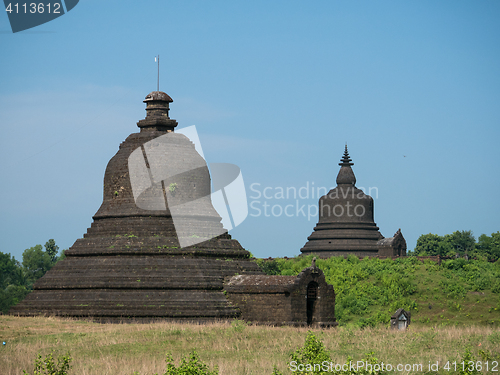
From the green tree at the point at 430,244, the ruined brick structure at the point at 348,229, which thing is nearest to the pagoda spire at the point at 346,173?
the ruined brick structure at the point at 348,229

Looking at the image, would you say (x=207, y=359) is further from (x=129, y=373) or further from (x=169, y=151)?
(x=169, y=151)

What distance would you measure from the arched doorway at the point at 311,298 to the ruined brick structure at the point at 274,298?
3.2 inches

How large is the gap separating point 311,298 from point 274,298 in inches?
90.4

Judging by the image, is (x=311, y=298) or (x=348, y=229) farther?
(x=348, y=229)

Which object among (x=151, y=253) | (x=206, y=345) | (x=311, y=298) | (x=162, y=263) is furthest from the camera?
(x=311, y=298)

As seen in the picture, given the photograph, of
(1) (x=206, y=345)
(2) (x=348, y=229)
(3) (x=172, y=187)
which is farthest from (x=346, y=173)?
(1) (x=206, y=345)

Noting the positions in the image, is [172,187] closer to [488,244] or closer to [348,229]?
[348,229]

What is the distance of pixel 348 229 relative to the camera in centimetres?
5975

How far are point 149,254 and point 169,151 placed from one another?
542cm

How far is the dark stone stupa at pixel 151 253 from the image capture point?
31906 millimetres

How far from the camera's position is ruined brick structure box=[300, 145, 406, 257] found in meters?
58.3

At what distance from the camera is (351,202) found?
60.5 metres

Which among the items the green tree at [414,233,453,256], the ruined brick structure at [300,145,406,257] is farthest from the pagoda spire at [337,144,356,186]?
the green tree at [414,233,453,256]

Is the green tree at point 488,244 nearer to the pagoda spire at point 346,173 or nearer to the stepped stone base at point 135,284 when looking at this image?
the pagoda spire at point 346,173
